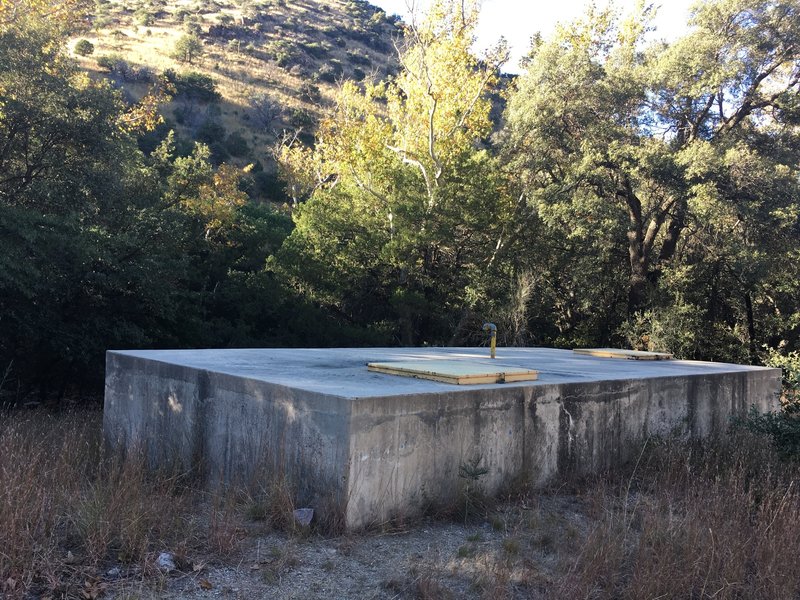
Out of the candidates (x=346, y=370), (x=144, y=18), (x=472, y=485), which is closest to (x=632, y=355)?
(x=346, y=370)

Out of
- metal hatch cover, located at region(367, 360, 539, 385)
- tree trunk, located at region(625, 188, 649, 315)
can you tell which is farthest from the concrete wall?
tree trunk, located at region(625, 188, 649, 315)

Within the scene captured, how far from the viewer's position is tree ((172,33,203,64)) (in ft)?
158

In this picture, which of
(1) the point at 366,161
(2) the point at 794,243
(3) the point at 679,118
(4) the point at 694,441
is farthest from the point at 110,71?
(4) the point at 694,441

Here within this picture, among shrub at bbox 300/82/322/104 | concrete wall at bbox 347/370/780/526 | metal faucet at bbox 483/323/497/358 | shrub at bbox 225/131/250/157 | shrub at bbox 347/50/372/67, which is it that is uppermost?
shrub at bbox 347/50/372/67

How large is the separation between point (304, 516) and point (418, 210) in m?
11.6

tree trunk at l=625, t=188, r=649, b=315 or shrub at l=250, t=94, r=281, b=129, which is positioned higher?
shrub at l=250, t=94, r=281, b=129

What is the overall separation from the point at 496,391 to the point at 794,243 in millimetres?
12321

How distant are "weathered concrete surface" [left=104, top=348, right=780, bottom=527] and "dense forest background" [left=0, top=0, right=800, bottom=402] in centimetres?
588

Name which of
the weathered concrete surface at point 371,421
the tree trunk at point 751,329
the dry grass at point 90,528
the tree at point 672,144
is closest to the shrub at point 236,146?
the tree at point 672,144

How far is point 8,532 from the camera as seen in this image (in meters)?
3.56

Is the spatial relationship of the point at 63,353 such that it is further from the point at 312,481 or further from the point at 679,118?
A: the point at 679,118

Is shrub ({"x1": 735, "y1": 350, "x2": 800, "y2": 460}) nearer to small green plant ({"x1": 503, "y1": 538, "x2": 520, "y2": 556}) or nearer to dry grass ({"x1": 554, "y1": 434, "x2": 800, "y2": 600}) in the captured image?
dry grass ({"x1": 554, "y1": 434, "x2": 800, "y2": 600})

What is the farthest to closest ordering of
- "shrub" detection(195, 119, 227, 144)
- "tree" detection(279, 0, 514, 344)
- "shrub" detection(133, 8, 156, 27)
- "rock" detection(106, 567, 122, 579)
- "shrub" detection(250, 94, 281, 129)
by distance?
"shrub" detection(133, 8, 156, 27)
"shrub" detection(250, 94, 281, 129)
"shrub" detection(195, 119, 227, 144)
"tree" detection(279, 0, 514, 344)
"rock" detection(106, 567, 122, 579)

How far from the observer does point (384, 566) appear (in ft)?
13.3
